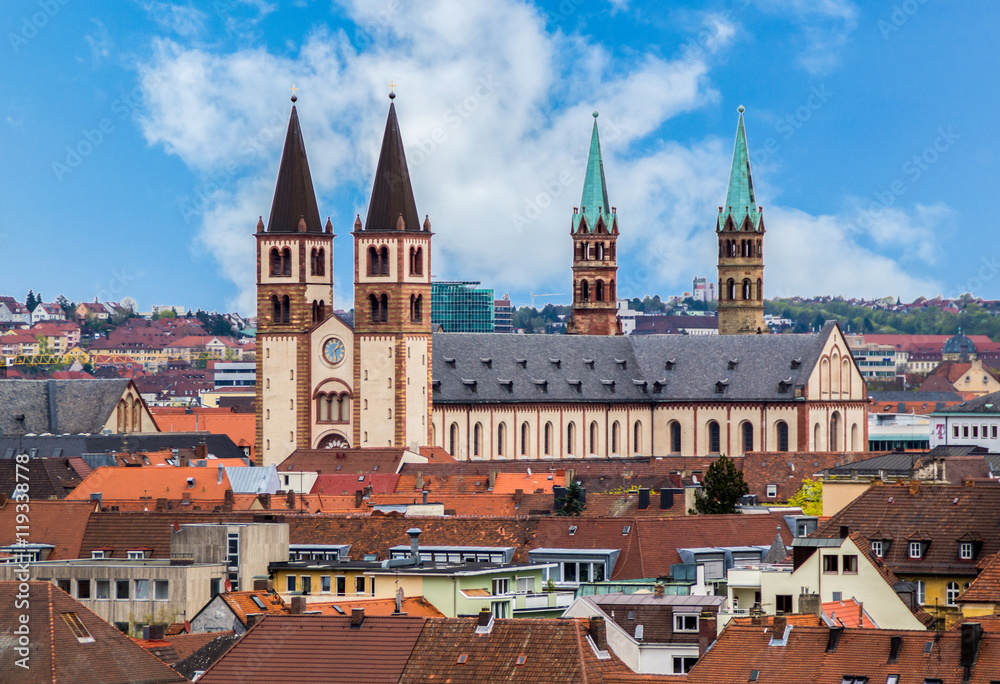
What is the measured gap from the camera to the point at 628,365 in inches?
6575

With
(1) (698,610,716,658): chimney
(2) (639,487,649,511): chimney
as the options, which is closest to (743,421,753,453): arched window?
(2) (639,487,649,511): chimney

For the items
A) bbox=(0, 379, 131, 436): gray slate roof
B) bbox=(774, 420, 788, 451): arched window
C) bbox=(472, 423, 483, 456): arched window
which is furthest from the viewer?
bbox=(774, 420, 788, 451): arched window

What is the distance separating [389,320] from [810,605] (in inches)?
3232

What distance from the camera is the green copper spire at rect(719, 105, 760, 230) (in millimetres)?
189750

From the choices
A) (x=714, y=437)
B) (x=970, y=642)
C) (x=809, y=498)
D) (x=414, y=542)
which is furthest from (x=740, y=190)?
(x=970, y=642)

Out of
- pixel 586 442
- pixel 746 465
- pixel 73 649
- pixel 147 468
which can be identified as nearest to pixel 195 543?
pixel 73 649

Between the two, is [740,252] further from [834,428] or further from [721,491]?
[721,491]

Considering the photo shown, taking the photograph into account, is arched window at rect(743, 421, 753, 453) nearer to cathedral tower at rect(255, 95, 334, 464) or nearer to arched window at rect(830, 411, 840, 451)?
arched window at rect(830, 411, 840, 451)

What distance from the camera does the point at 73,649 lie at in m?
55.8

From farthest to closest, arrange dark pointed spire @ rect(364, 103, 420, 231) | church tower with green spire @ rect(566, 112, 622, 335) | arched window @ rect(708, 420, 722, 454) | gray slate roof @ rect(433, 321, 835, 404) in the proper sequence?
1. church tower with green spire @ rect(566, 112, 622, 335)
2. arched window @ rect(708, 420, 722, 454)
3. gray slate roof @ rect(433, 321, 835, 404)
4. dark pointed spire @ rect(364, 103, 420, 231)

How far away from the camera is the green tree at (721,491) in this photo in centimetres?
10225

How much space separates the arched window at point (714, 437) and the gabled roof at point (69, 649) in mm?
107402

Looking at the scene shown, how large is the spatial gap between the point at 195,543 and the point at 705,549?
1457cm

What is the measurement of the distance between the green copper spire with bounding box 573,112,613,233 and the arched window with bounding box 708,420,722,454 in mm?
24219
